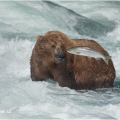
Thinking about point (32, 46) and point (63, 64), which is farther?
point (32, 46)

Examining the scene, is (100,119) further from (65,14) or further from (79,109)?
(65,14)

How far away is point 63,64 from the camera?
866cm

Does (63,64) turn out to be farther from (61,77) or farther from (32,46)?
(32,46)

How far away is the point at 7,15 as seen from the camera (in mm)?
15977

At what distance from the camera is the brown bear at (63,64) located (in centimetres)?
855

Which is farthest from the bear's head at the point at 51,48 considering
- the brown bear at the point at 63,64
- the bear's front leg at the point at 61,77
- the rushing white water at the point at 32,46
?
the rushing white water at the point at 32,46

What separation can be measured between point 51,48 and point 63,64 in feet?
1.17

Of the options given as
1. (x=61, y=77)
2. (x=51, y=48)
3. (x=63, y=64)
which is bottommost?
(x=61, y=77)

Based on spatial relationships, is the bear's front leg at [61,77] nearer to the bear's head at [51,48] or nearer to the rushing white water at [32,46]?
the rushing white water at [32,46]

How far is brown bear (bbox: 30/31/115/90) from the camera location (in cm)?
855

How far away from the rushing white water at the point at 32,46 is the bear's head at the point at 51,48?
0.53 m

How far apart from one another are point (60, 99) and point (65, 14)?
9.47 meters

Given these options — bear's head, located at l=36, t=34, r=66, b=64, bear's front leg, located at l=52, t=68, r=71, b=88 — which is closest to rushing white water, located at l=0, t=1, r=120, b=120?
bear's front leg, located at l=52, t=68, r=71, b=88

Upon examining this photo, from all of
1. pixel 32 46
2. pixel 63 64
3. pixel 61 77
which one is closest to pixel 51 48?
pixel 63 64
